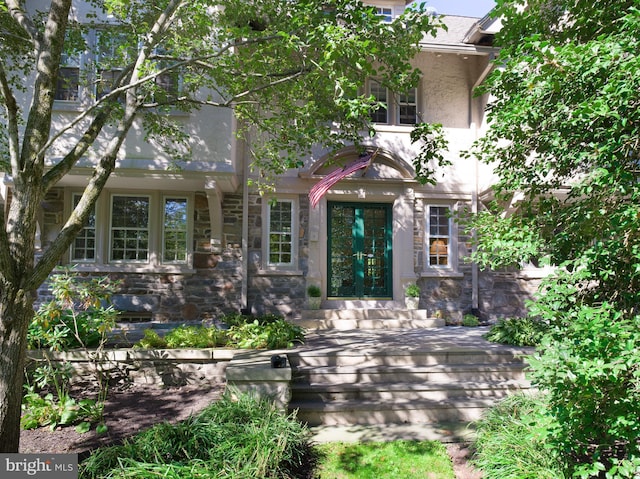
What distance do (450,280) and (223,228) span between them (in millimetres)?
5009

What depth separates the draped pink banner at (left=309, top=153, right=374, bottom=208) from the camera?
8.23 meters

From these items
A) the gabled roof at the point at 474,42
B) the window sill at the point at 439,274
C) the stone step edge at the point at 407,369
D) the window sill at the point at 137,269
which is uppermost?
the gabled roof at the point at 474,42

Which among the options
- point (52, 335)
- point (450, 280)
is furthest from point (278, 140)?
point (450, 280)

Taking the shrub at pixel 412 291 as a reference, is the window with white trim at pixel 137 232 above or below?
above

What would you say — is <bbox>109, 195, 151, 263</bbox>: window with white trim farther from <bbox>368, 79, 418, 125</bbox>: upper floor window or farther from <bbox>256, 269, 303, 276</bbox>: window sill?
<bbox>368, 79, 418, 125</bbox>: upper floor window

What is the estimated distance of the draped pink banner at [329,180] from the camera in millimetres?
8234

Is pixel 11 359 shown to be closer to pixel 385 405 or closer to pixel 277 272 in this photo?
pixel 385 405

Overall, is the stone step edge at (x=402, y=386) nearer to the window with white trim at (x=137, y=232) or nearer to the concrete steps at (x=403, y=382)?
the concrete steps at (x=403, y=382)

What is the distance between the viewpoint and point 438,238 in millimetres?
9273

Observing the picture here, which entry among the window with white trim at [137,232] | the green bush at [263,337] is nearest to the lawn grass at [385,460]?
the green bush at [263,337]

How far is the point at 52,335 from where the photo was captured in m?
4.46

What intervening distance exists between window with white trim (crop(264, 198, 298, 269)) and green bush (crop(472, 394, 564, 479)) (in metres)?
5.32

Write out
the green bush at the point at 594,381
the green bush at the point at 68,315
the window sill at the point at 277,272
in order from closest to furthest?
the green bush at the point at 594,381 → the green bush at the point at 68,315 → the window sill at the point at 277,272

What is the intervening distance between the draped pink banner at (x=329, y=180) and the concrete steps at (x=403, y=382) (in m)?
3.01
